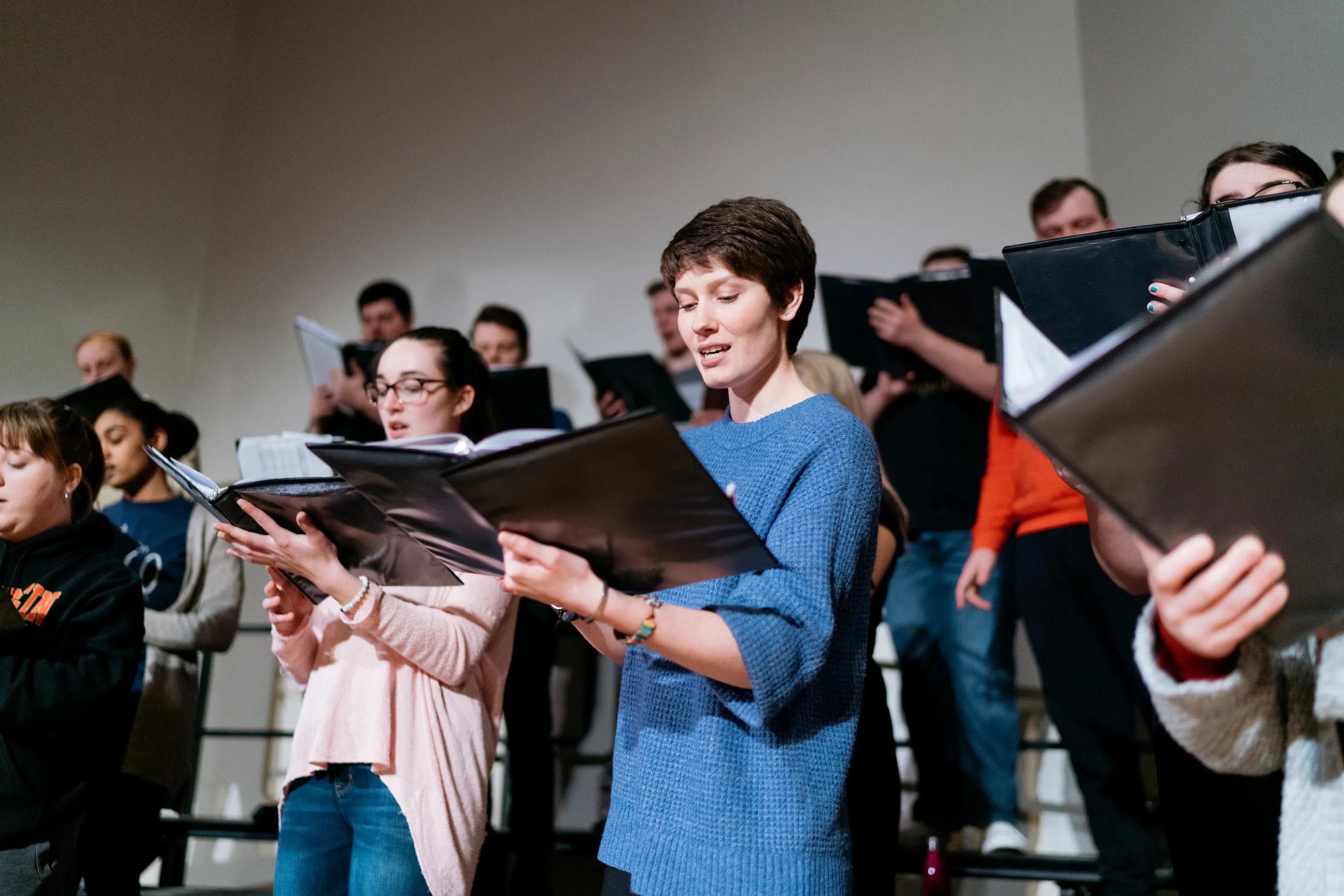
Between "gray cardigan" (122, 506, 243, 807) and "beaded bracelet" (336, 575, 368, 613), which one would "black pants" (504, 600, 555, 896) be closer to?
"gray cardigan" (122, 506, 243, 807)

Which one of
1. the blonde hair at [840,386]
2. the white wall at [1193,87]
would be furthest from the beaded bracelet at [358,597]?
the white wall at [1193,87]

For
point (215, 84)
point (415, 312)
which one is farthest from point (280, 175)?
point (415, 312)

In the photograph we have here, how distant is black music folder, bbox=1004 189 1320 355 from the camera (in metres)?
1.32

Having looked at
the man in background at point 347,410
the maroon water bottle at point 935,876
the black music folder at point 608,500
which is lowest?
the maroon water bottle at point 935,876

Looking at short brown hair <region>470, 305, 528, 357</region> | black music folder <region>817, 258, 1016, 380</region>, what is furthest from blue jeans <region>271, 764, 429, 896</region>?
short brown hair <region>470, 305, 528, 357</region>

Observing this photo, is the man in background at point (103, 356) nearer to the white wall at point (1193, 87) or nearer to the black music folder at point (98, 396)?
the black music folder at point (98, 396)

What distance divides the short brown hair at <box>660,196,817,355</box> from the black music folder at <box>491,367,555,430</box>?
159 cm

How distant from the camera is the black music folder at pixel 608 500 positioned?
3.30 feet

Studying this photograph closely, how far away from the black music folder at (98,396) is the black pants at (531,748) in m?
1.46

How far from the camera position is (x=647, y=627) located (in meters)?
1.11

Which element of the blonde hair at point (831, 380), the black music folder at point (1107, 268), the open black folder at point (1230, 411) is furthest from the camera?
the blonde hair at point (831, 380)

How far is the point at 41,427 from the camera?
2.09 meters

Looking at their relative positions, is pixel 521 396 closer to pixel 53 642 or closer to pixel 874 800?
pixel 53 642

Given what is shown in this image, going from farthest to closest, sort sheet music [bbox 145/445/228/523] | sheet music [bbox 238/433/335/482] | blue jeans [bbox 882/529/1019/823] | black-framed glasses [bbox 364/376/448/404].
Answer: blue jeans [bbox 882/529/1019/823] < black-framed glasses [bbox 364/376/448/404] < sheet music [bbox 238/433/335/482] < sheet music [bbox 145/445/228/523]
